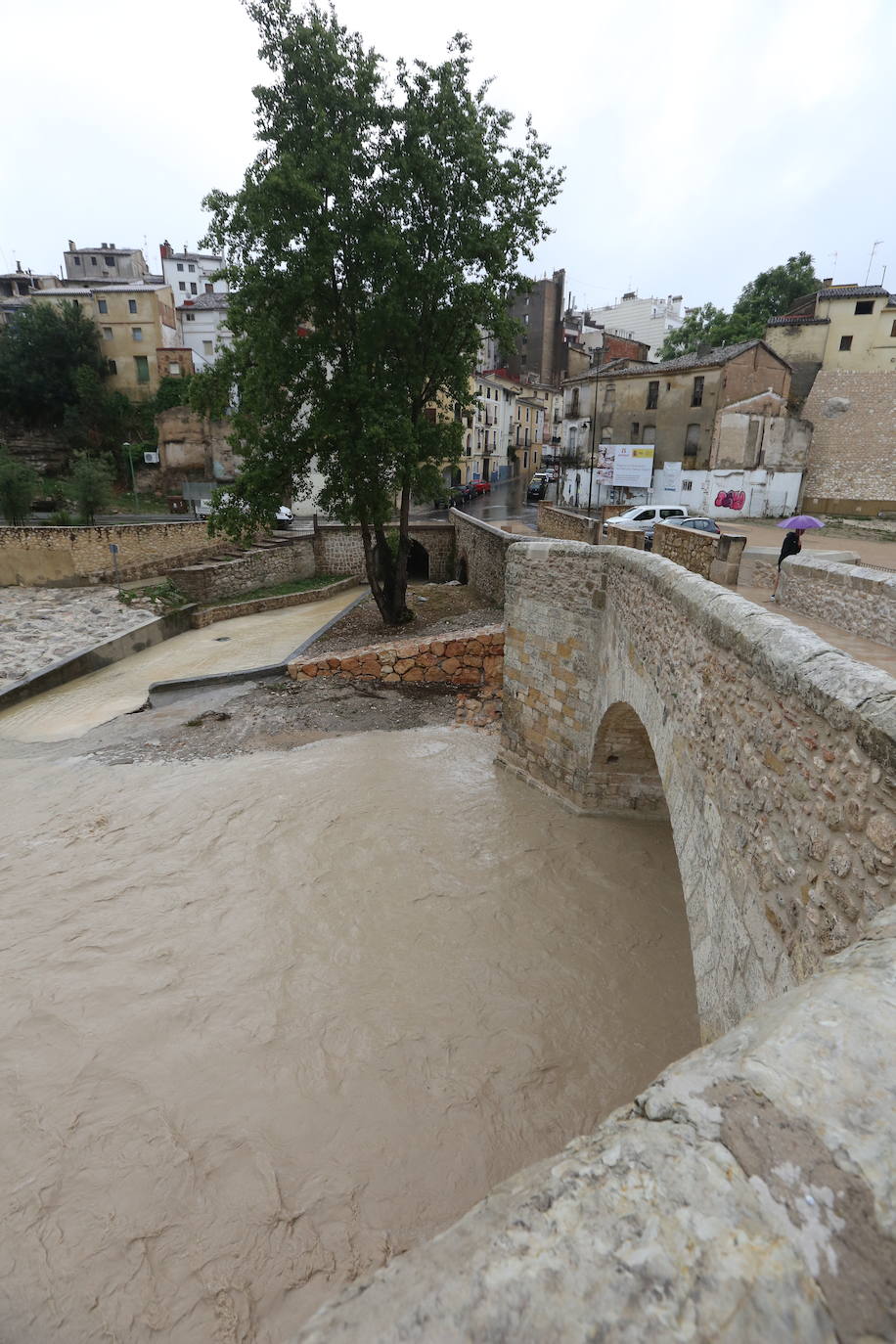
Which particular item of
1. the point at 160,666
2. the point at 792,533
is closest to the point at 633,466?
the point at 792,533

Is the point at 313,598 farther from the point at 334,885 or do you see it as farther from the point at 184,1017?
the point at 184,1017

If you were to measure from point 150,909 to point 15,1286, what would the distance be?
11.9 feet

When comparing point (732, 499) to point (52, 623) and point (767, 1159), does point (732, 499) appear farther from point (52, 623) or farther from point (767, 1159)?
point (767, 1159)

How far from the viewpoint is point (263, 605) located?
23.4 meters

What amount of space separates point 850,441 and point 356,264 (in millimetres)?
24890

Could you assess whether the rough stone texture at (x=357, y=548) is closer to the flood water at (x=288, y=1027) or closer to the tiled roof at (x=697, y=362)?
the tiled roof at (x=697, y=362)

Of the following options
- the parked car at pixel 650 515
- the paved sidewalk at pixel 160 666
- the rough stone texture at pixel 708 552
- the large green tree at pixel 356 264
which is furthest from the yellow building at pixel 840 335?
the rough stone texture at pixel 708 552

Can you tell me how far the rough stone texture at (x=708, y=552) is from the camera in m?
10.2

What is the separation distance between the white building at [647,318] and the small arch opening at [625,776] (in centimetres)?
5790

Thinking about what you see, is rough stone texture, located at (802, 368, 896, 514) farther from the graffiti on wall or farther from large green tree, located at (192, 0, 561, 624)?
large green tree, located at (192, 0, 561, 624)

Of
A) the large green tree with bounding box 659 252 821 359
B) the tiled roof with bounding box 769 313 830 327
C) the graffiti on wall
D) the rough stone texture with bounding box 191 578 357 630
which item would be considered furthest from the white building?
the rough stone texture with bounding box 191 578 357 630

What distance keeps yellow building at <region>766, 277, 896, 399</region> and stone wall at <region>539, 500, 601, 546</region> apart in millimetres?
17669

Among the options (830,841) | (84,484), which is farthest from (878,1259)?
(84,484)

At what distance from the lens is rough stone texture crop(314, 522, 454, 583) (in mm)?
27125
